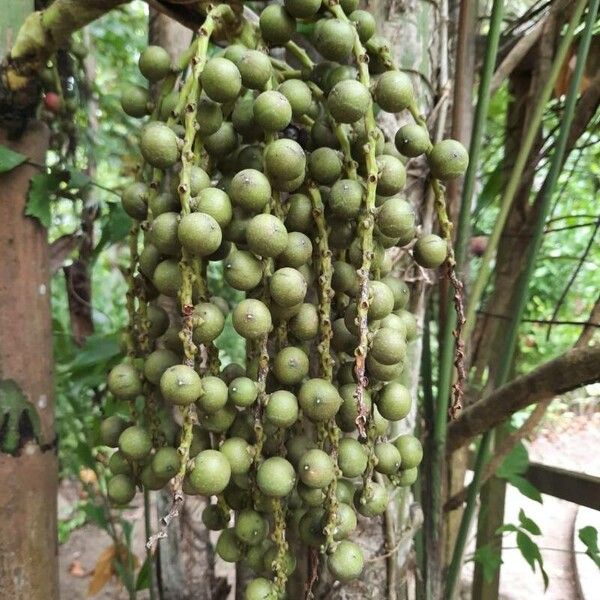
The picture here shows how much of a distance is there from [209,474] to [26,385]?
339mm

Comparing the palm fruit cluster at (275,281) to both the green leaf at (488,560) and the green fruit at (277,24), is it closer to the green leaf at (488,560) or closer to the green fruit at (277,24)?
the green fruit at (277,24)

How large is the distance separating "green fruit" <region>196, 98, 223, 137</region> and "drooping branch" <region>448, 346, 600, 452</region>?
1.39 ft

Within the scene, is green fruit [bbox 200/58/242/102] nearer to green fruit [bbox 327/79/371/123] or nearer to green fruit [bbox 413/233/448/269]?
green fruit [bbox 327/79/371/123]

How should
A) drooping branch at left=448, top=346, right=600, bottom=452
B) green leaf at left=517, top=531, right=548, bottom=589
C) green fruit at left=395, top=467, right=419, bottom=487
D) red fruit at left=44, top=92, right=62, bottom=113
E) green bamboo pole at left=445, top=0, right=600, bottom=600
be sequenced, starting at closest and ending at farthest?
green fruit at left=395, top=467, right=419, bottom=487
drooping branch at left=448, top=346, right=600, bottom=452
green bamboo pole at left=445, top=0, right=600, bottom=600
green leaf at left=517, top=531, right=548, bottom=589
red fruit at left=44, top=92, right=62, bottom=113

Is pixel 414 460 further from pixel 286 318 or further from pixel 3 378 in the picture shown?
pixel 3 378

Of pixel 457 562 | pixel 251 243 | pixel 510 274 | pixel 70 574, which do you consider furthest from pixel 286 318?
pixel 70 574

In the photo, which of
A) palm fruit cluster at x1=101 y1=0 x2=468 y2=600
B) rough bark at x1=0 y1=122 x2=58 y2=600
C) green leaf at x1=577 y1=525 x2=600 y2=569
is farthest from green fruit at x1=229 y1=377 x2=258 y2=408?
green leaf at x1=577 y1=525 x2=600 y2=569

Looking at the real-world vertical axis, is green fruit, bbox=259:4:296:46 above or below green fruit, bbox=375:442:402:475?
above

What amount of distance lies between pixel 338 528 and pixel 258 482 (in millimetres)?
80

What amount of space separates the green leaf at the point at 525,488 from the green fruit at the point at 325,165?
670mm

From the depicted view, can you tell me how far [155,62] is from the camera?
0.55 metres

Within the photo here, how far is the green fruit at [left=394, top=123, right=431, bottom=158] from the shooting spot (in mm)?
511

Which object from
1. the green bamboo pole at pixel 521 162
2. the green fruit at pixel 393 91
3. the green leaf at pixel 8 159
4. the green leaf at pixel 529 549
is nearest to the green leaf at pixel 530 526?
the green leaf at pixel 529 549

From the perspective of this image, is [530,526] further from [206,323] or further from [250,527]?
[206,323]
